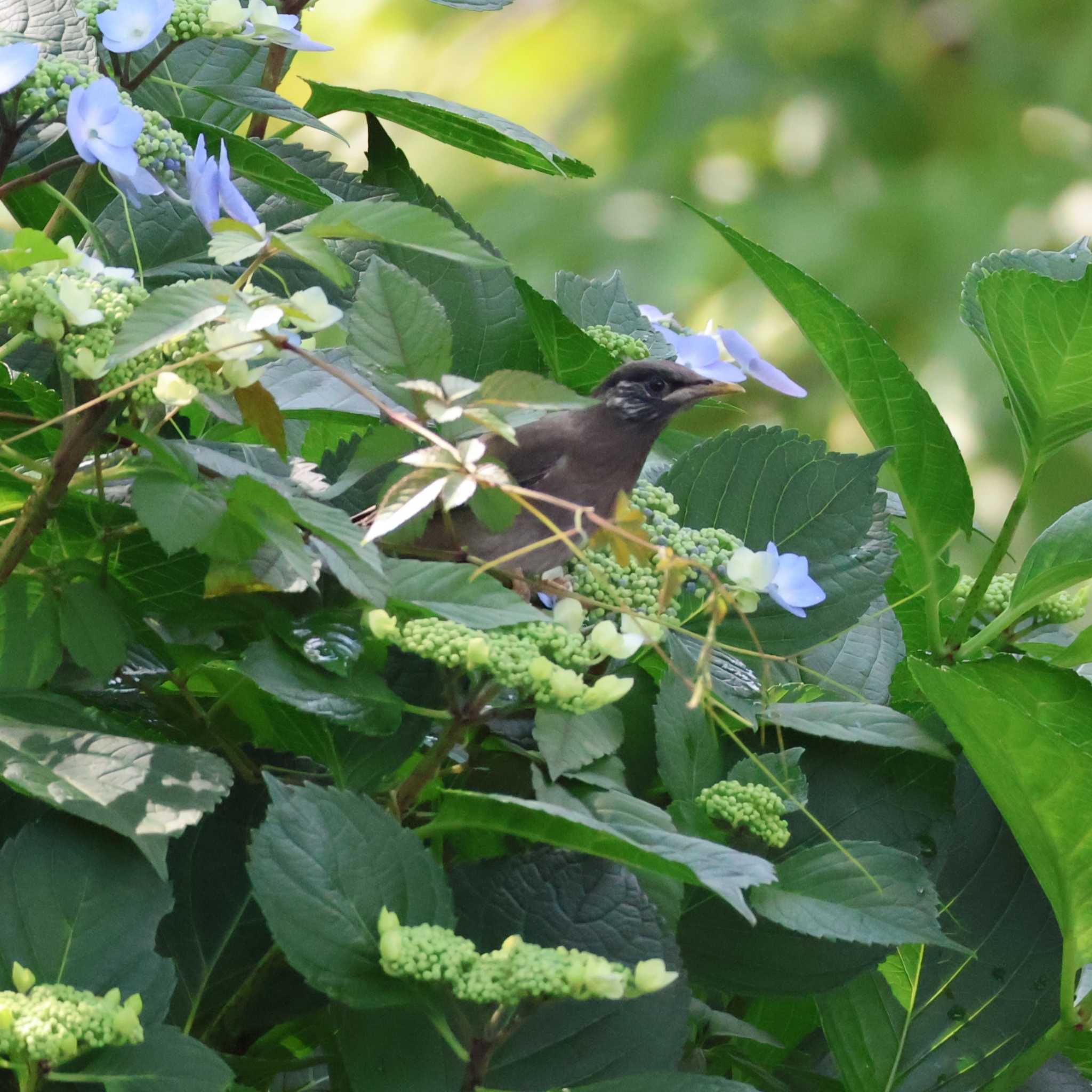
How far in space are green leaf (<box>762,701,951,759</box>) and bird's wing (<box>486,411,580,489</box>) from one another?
0.18 m

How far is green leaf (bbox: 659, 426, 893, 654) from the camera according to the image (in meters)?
0.48

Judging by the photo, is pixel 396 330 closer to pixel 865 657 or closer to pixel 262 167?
pixel 262 167

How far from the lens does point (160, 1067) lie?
33cm

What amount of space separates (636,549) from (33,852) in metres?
0.18

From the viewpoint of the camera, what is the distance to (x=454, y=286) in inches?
20.5

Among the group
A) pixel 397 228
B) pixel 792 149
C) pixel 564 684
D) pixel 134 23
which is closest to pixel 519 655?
pixel 564 684

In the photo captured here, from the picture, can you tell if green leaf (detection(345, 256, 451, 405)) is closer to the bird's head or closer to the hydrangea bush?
the hydrangea bush

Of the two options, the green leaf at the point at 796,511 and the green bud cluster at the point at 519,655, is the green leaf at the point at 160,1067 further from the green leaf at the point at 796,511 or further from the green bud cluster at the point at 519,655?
the green leaf at the point at 796,511

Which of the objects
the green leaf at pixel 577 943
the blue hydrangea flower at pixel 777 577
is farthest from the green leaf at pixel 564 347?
the green leaf at pixel 577 943

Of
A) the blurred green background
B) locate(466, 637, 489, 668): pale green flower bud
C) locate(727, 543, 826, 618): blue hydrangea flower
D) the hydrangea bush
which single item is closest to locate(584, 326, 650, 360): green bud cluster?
the hydrangea bush

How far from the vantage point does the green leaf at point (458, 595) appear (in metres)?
0.38

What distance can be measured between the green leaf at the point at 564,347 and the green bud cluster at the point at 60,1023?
0.28 metres

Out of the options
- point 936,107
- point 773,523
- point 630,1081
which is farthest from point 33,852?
point 936,107

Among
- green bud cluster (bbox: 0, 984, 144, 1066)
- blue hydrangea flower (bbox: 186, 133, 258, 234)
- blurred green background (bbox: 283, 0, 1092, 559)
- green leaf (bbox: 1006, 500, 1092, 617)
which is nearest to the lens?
green bud cluster (bbox: 0, 984, 144, 1066)
